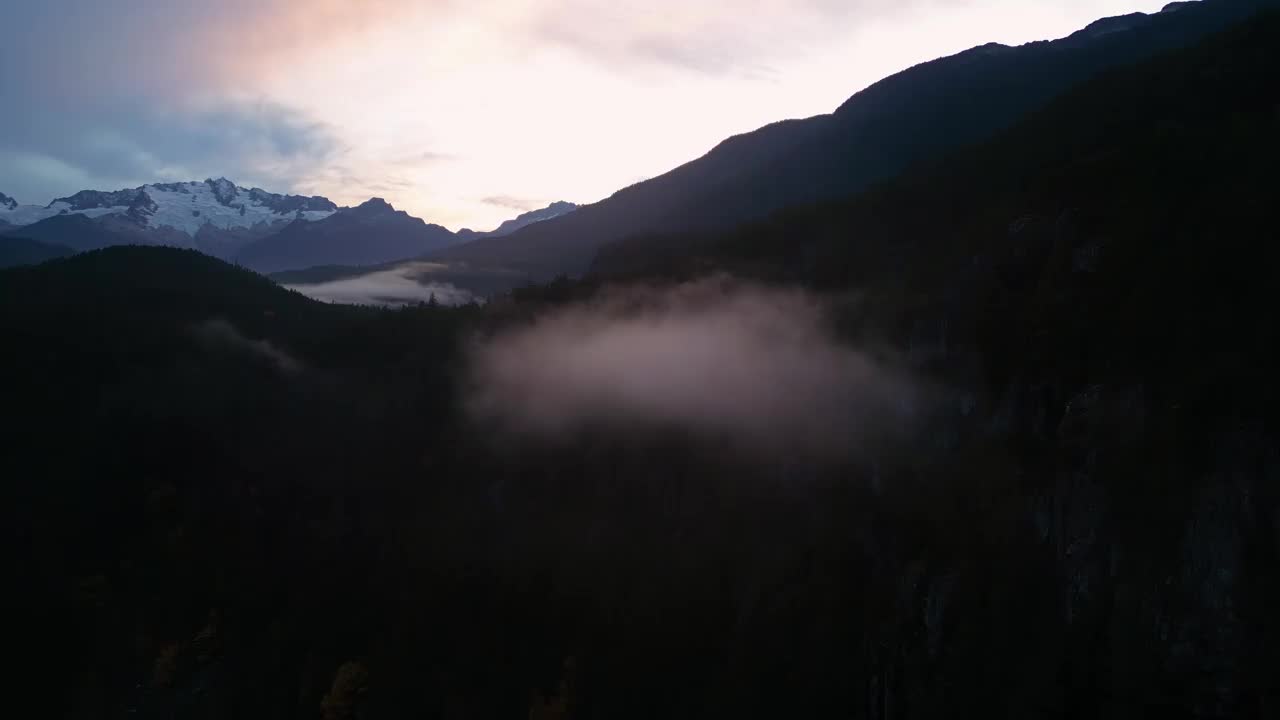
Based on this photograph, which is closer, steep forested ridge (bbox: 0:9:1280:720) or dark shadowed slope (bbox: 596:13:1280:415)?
steep forested ridge (bbox: 0:9:1280:720)

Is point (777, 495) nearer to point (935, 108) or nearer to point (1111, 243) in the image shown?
point (1111, 243)

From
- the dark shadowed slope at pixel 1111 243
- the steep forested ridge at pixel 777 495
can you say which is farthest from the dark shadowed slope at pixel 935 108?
the dark shadowed slope at pixel 1111 243

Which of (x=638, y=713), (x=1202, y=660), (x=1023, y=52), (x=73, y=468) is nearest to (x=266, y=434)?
(x=73, y=468)

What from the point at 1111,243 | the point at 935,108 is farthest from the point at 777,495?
the point at 935,108

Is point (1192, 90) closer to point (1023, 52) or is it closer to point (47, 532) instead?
point (47, 532)

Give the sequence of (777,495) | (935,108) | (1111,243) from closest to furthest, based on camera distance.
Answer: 1. (1111,243)
2. (777,495)
3. (935,108)

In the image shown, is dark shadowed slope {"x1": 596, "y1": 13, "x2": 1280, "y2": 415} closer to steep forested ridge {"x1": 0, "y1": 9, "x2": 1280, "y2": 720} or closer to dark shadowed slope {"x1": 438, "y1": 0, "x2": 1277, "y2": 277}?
steep forested ridge {"x1": 0, "y1": 9, "x2": 1280, "y2": 720}

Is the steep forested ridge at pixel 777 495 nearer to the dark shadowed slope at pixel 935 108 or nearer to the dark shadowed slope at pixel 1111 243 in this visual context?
the dark shadowed slope at pixel 1111 243

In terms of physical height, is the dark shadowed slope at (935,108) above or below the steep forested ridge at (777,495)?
above

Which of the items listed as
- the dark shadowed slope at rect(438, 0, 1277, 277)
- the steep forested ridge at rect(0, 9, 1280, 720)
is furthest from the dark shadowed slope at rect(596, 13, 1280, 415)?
the dark shadowed slope at rect(438, 0, 1277, 277)

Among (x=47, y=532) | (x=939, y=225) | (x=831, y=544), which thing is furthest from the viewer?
(x=47, y=532)

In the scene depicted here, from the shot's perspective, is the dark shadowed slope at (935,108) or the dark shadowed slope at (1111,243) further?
the dark shadowed slope at (935,108)
